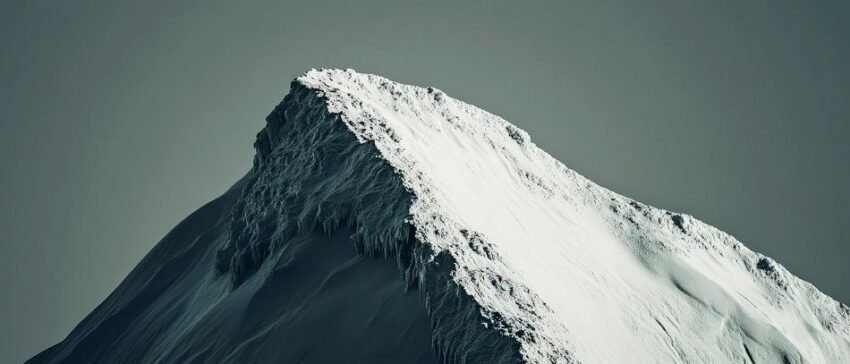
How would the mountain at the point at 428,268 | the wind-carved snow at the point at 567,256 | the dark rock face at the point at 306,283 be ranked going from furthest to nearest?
the wind-carved snow at the point at 567,256 → the mountain at the point at 428,268 → the dark rock face at the point at 306,283

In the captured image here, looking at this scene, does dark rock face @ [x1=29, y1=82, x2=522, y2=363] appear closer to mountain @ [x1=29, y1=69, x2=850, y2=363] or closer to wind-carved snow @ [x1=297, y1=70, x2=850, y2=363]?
mountain @ [x1=29, y1=69, x2=850, y2=363]

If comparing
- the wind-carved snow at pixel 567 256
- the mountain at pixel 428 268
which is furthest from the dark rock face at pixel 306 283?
the wind-carved snow at pixel 567 256

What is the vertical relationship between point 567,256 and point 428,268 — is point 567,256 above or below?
above

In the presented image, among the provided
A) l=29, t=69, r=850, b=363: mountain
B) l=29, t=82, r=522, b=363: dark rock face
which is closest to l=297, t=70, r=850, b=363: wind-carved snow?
l=29, t=69, r=850, b=363: mountain

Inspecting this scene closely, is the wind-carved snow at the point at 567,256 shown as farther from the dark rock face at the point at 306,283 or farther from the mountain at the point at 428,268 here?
the dark rock face at the point at 306,283

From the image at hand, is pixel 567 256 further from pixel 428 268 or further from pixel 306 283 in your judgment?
pixel 428 268

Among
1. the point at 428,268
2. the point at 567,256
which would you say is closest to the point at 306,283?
the point at 428,268
